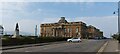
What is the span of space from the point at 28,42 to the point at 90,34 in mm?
133000

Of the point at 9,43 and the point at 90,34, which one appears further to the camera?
the point at 90,34

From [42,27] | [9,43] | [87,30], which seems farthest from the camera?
[87,30]

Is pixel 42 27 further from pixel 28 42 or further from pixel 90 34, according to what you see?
pixel 28 42

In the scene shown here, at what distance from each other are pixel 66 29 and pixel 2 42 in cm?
12157

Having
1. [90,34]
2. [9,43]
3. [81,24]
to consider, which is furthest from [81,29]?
[9,43]

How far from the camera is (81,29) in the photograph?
526 ft

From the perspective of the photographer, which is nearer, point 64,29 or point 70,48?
point 70,48

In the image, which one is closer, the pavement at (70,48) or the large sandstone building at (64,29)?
the pavement at (70,48)

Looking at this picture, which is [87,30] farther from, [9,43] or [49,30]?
[9,43]

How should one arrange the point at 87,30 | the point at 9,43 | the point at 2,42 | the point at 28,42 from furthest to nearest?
the point at 87,30
the point at 28,42
the point at 9,43
the point at 2,42

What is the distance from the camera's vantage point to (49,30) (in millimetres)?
164250

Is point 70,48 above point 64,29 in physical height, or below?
below

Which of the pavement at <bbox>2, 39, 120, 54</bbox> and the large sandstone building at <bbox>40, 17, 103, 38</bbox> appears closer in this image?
the pavement at <bbox>2, 39, 120, 54</bbox>

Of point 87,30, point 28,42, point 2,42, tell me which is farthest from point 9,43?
point 87,30
